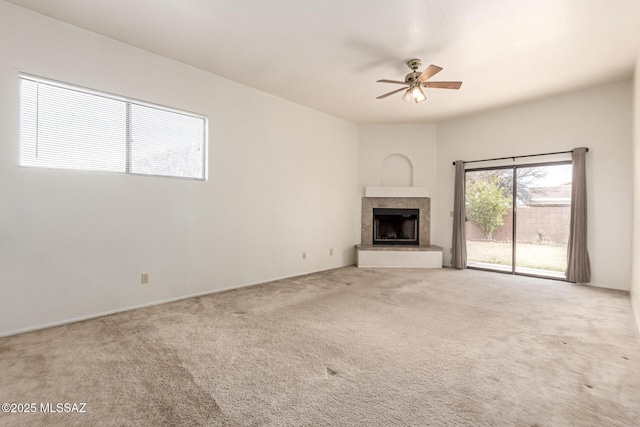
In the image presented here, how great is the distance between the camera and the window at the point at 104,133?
291 cm

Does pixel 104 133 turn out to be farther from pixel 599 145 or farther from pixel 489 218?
pixel 599 145

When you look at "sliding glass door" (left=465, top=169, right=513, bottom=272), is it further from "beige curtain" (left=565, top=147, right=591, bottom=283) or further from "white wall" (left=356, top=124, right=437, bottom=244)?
"beige curtain" (left=565, top=147, right=591, bottom=283)

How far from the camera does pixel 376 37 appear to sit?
127 inches

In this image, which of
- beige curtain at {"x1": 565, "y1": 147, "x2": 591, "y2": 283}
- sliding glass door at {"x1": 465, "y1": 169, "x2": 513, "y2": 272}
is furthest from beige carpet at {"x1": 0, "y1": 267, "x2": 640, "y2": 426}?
sliding glass door at {"x1": 465, "y1": 169, "x2": 513, "y2": 272}

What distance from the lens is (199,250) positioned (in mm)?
4039

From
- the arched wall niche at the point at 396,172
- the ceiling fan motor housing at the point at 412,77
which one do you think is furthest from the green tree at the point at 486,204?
the ceiling fan motor housing at the point at 412,77

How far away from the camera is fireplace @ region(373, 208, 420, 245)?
21.7ft

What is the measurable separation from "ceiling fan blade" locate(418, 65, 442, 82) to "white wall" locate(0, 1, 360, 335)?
2.37 metres

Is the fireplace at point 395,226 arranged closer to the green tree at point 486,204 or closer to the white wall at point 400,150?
the white wall at point 400,150

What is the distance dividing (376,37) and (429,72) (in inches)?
28.3

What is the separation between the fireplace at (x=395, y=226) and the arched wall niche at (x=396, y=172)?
61 centimetres

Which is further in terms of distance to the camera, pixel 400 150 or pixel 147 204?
pixel 400 150

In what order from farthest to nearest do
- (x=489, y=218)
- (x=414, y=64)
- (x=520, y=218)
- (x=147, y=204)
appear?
(x=489, y=218) < (x=520, y=218) < (x=414, y=64) < (x=147, y=204)

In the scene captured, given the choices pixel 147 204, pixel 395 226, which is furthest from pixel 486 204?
pixel 147 204
